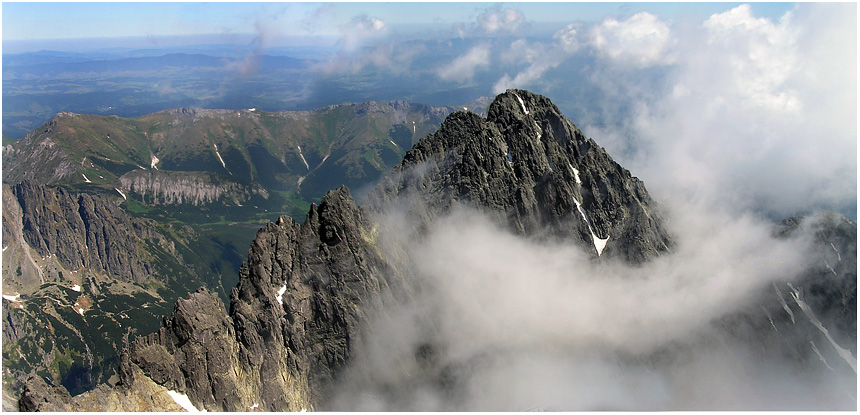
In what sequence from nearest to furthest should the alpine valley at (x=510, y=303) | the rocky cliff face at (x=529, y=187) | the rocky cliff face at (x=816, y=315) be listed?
the alpine valley at (x=510, y=303)
the rocky cliff face at (x=816, y=315)
the rocky cliff face at (x=529, y=187)

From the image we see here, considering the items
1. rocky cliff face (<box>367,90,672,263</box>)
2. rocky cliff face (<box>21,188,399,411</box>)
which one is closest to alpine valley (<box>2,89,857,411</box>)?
rocky cliff face (<box>21,188,399,411</box>)

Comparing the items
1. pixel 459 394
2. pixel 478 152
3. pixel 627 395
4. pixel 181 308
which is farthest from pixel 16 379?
pixel 627 395

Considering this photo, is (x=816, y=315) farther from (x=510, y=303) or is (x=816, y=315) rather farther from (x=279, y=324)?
(x=279, y=324)

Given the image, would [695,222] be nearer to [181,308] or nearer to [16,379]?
[181,308]

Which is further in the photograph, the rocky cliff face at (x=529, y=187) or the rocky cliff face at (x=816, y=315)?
the rocky cliff face at (x=529, y=187)

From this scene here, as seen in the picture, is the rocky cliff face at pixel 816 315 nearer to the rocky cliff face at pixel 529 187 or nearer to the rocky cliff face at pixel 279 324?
the rocky cliff face at pixel 529 187

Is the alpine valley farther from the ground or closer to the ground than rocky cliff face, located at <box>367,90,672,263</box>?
closer to the ground

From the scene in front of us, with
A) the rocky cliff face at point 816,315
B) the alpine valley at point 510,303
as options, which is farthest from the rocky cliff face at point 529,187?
the rocky cliff face at point 816,315

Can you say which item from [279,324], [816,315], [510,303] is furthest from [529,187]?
[816,315]

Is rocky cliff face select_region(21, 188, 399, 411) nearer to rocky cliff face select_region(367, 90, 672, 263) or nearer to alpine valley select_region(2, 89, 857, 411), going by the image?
alpine valley select_region(2, 89, 857, 411)
